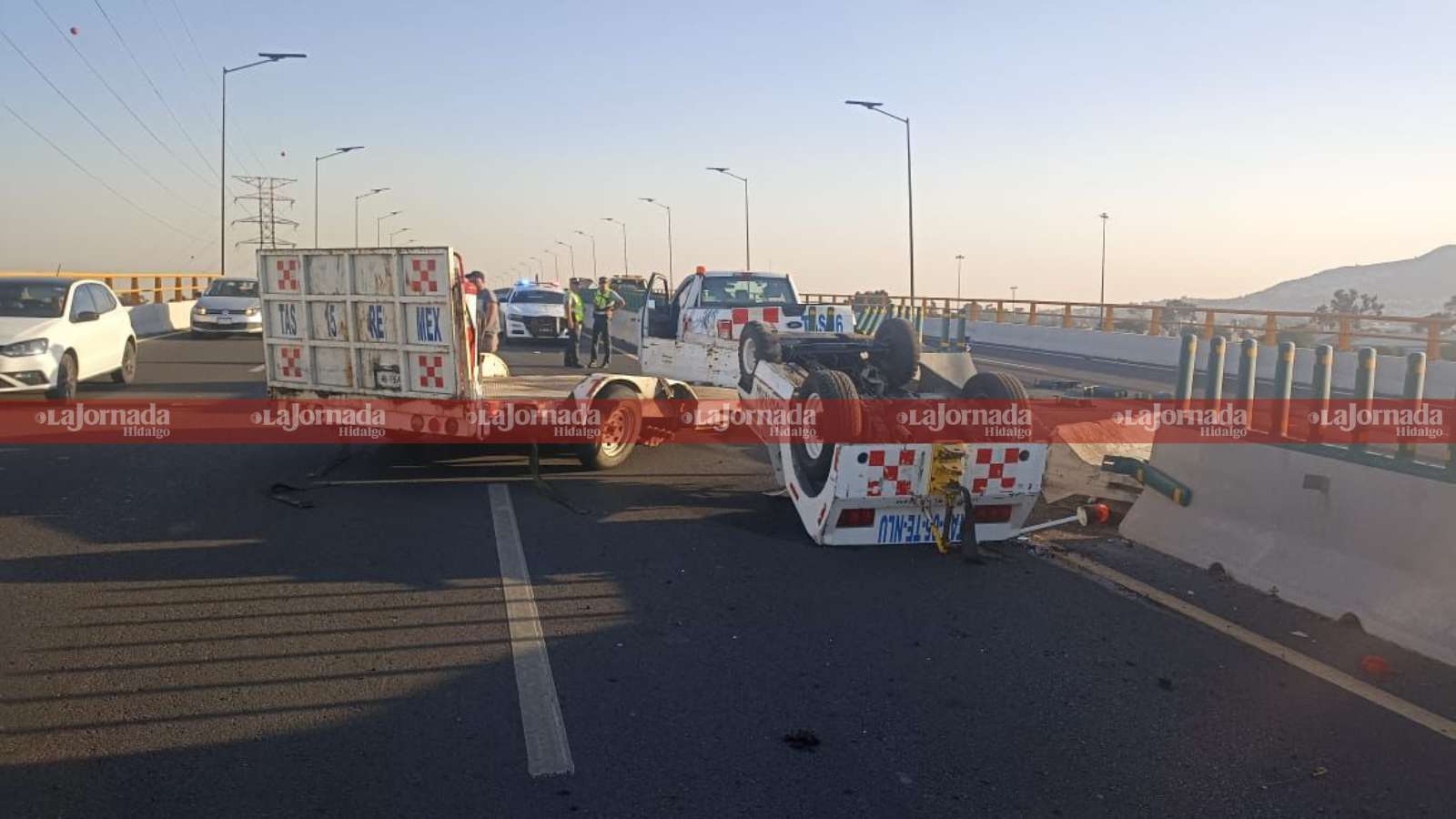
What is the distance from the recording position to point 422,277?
9.60 m

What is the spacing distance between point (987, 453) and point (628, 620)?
9.38 ft

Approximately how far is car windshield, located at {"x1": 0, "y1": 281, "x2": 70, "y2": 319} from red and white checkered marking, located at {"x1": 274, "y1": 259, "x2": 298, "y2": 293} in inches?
213

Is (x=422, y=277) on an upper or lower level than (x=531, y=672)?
upper

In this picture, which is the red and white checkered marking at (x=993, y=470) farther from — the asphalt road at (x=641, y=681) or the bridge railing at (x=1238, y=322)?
the bridge railing at (x=1238, y=322)

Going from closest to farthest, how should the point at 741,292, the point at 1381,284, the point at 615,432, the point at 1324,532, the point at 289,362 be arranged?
the point at 1324,532 → the point at 615,432 → the point at 289,362 → the point at 741,292 → the point at 1381,284

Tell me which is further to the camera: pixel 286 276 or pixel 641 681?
pixel 286 276

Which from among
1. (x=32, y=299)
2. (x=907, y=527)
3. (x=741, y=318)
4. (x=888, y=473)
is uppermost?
(x=32, y=299)

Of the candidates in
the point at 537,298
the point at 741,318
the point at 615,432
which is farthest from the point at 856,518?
the point at 537,298

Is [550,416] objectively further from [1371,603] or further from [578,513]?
[1371,603]

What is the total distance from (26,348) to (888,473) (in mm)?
11276

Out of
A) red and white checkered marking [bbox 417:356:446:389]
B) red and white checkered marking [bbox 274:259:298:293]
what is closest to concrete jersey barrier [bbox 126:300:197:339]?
red and white checkered marking [bbox 274:259:298:293]

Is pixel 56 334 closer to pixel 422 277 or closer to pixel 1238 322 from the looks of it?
pixel 422 277

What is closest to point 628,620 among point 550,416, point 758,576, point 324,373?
point 758,576

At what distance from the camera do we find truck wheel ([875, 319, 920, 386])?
976cm
